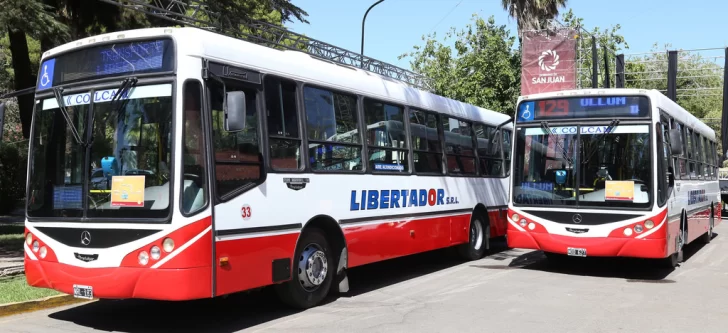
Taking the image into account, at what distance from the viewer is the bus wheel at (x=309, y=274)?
806 centimetres

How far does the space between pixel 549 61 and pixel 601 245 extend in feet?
46.1

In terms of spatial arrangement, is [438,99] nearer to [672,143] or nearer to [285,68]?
[672,143]

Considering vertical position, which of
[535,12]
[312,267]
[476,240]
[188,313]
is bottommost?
[188,313]

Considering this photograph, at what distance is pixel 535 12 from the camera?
2852 cm

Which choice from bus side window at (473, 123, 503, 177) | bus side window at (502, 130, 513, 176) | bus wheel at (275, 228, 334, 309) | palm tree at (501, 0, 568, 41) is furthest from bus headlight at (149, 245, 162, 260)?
palm tree at (501, 0, 568, 41)

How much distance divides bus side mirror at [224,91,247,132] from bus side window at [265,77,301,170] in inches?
36.0

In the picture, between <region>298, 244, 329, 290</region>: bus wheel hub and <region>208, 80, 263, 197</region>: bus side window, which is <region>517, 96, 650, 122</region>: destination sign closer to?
<region>298, 244, 329, 290</region>: bus wheel hub

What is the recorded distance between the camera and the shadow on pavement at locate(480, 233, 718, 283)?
446 inches

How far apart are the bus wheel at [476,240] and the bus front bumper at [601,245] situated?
1.75 m

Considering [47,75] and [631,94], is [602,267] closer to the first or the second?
[631,94]

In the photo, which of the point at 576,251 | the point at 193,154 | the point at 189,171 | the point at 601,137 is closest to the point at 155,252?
the point at 189,171

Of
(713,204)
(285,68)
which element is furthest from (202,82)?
(713,204)

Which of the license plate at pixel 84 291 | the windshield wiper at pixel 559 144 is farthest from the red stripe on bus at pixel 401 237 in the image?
the license plate at pixel 84 291

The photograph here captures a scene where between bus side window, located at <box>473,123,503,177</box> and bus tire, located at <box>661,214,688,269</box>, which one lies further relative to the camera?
bus side window, located at <box>473,123,503,177</box>
